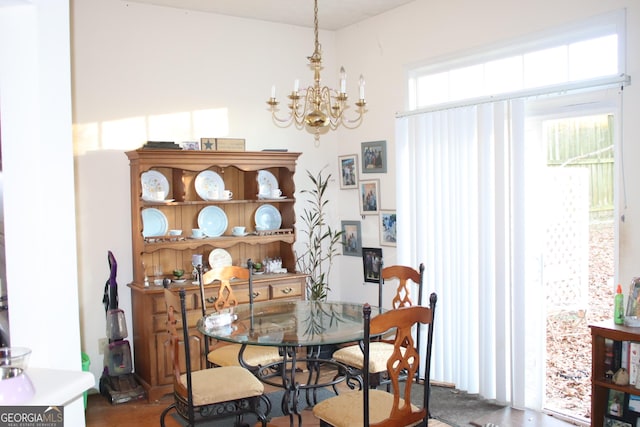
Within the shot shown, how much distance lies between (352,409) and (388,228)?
2.48 m

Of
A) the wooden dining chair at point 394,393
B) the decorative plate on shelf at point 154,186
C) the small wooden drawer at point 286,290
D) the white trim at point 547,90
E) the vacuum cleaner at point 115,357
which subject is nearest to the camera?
the wooden dining chair at point 394,393

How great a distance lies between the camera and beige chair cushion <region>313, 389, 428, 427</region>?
9.35ft

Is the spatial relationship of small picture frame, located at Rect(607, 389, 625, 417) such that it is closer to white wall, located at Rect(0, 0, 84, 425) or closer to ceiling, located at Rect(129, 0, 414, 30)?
white wall, located at Rect(0, 0, 84, 425)

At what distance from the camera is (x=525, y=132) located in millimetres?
3992

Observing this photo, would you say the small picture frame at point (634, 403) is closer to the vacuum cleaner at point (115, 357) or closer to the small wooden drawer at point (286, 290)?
the small wooden drawer at point (286, 290)

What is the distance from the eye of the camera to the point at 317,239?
5.68m

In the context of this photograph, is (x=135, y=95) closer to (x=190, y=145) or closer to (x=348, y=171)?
(x=190, y=145)

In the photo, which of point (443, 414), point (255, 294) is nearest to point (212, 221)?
point (255, 294)

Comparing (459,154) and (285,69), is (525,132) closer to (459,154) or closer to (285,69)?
(459,154)

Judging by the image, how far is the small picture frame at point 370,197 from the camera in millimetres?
5312

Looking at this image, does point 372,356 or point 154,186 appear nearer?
point 372,356

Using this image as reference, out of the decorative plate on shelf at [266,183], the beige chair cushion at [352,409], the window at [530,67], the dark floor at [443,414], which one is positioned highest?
the window at [530,67]

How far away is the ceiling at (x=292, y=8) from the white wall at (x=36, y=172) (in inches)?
114

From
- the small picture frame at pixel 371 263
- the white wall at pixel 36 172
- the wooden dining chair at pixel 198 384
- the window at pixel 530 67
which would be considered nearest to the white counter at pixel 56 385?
the white wall at pixel 36 172
